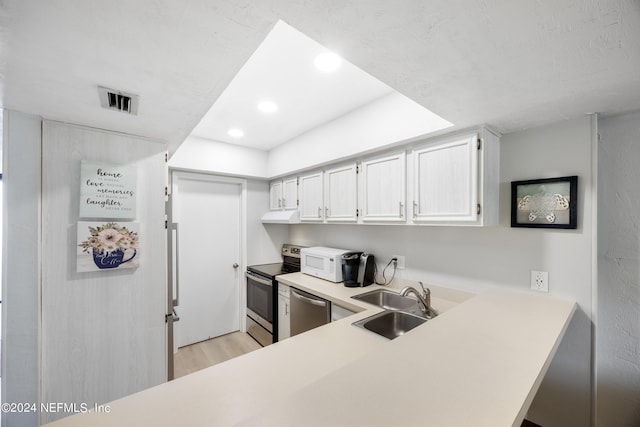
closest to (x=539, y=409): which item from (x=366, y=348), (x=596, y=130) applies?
(x=366, y=348)

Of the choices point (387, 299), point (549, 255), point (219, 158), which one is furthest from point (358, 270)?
point (219, 158)

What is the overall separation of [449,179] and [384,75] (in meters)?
0.93

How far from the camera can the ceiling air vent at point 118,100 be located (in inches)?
44.8

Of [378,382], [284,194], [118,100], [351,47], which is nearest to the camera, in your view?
[378,382]

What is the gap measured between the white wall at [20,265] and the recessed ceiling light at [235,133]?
1470 millimetres

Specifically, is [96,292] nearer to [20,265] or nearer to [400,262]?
[20,265]

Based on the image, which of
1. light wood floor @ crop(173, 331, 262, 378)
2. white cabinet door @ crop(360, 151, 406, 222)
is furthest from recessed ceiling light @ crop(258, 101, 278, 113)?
light wood floor @ crop(173, 331, 262, 378)

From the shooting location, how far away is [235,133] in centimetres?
270

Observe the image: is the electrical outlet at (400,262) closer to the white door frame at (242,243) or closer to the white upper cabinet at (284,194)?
the white upper cabinet at (284,194)

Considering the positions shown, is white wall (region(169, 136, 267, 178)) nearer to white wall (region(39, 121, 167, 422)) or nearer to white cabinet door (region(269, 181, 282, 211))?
white cabinet door (region(269, 181, 282, 211))

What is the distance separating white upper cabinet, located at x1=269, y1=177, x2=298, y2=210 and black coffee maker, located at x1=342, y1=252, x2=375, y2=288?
1035mm

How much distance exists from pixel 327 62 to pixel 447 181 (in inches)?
42.8

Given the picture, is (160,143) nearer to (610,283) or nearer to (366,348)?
(366,348)

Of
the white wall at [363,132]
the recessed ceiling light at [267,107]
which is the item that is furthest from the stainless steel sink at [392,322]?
the recessed ceiling light at [267,107]
